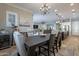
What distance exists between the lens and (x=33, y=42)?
2.23 meters

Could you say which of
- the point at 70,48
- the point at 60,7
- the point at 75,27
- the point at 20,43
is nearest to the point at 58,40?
the point at 70,48

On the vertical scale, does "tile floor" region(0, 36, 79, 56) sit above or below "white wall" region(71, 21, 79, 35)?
below

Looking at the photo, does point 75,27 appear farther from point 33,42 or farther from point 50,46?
point 33,42

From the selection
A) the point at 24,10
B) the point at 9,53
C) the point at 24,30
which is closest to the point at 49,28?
the point at 24,30

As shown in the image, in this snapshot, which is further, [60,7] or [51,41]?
[51,41]

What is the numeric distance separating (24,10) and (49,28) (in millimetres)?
749

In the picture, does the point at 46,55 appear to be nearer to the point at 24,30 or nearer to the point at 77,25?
the point at 24,30

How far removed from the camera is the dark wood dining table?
2.19 metres

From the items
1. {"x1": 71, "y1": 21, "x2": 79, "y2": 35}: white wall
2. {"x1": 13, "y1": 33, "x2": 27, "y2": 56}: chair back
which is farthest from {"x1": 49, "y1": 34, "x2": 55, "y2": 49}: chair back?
{"x1": 13, "y1": 33, "x2": 27, "y2": 56}: chair back

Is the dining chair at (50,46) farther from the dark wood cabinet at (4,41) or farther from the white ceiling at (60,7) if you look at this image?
the dark wood cabinet at (4,41)

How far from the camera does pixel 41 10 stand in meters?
2.23

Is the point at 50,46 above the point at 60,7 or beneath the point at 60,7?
beneath

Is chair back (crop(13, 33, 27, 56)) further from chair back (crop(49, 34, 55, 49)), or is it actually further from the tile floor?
chair back (crop(49, 34, 55, 49))

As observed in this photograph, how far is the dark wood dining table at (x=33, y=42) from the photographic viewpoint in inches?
86.3
